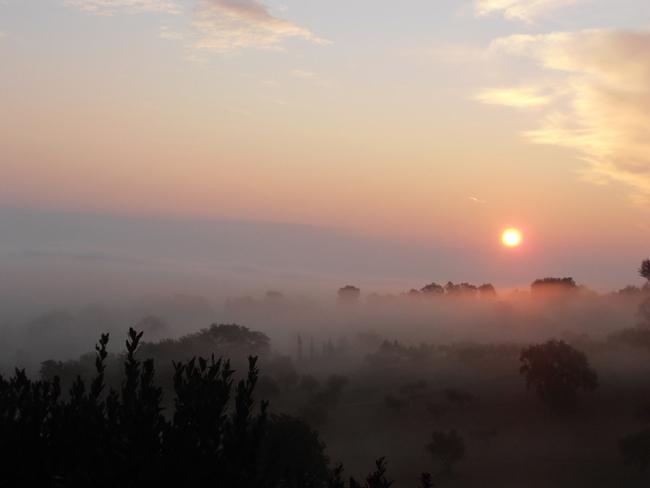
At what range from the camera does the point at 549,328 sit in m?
195

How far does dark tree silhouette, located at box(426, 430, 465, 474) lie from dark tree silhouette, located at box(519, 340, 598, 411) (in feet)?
75.6

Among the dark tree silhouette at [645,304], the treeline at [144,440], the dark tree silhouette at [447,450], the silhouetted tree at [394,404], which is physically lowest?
the dark tree silhouette at [447,450]

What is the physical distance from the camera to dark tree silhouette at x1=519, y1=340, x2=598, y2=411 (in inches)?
3629

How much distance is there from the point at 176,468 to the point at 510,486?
61.0 meters

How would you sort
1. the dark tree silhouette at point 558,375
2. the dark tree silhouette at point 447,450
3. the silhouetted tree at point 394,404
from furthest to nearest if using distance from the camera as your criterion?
the silhouetted tree at point 394,404 < the dark tree silhouette at point 558,375 < the dark tree silhouette at point 447,450

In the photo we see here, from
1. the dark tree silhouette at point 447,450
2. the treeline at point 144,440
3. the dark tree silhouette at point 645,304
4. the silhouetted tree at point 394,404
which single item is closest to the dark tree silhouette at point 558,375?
the silhouetted tree at point 394,404

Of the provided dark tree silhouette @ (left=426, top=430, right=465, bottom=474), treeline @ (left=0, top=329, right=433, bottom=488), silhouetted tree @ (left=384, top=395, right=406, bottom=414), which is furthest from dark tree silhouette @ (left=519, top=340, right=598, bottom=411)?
treeline @ (left=0, top=329, right=433, bottom=488)

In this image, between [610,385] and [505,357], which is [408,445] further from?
[505,357]

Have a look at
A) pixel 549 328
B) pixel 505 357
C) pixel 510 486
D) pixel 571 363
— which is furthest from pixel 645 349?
pixel 510 486

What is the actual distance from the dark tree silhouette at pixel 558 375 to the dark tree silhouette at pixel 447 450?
2303 cm

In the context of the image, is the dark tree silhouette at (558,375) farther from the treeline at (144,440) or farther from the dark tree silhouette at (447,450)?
Result: the treeline at (144,440)

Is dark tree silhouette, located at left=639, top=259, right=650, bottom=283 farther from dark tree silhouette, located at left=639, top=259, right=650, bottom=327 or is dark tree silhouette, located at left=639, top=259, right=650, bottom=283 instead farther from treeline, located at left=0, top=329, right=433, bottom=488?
treeline, located at left=0, top=329, right=433, bottom=488

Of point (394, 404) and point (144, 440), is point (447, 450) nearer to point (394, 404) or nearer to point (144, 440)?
point (394, 404)

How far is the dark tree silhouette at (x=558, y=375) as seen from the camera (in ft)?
302
